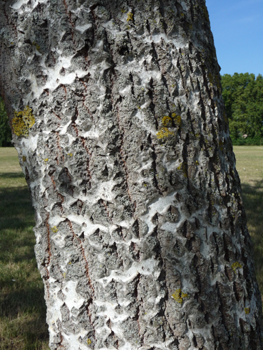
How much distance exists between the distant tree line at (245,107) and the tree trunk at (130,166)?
55661mm

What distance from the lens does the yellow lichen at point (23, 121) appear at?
4.29 feet

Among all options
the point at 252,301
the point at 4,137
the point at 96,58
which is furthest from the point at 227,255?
the point at 4,137

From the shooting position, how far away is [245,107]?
61094 mm

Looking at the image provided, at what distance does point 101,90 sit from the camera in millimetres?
1220

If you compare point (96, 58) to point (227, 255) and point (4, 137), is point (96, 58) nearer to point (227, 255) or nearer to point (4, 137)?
point (227, 255)

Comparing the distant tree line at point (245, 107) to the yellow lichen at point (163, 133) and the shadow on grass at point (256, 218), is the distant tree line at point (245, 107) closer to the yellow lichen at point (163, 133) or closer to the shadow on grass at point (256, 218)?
the shadow on grass at point (256, 218)

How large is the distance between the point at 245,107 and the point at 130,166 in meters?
64.8

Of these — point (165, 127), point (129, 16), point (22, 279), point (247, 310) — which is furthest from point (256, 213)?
point (129, 16)

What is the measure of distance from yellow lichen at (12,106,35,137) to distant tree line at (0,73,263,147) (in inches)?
2200

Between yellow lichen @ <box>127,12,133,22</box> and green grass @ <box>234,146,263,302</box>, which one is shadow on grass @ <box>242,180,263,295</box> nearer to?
green grass @ <box>234,146,263,302</box>

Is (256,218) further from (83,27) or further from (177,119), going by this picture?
(83,27)

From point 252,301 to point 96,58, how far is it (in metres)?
1.18

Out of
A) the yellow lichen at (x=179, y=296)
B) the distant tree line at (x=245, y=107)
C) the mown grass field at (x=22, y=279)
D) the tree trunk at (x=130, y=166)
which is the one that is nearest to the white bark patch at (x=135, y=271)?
the tree trunk at (x=130, y=166)

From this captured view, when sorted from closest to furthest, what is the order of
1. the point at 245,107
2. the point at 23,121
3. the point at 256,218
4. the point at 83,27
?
the point at 83,27
the point at 23,121
the point at 256,218
the point at 245,107
